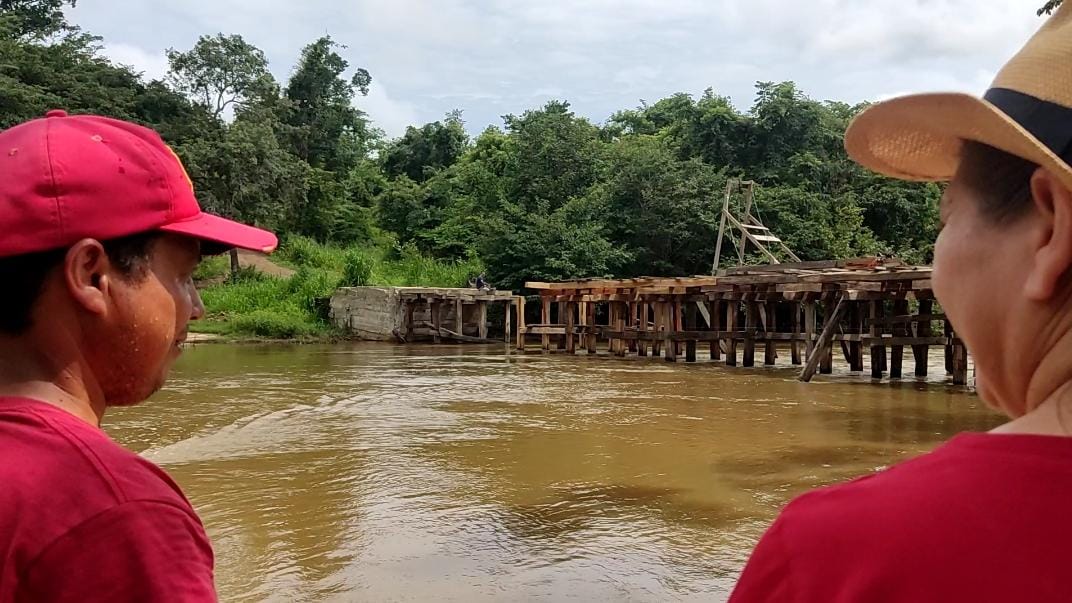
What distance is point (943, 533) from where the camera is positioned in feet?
2.34

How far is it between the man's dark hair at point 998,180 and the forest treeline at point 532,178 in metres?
28.1

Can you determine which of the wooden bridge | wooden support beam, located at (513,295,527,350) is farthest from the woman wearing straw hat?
wooden support beam, located at (513,295,527,350)

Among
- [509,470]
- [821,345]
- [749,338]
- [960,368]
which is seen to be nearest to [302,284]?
[749,338]

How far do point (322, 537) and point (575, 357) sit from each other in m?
17.1

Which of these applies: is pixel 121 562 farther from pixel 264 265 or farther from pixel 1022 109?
pixel 264 265

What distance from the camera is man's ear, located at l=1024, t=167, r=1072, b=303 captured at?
2.62 ft

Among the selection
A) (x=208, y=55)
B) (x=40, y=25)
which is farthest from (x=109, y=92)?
(x=40, y=25)

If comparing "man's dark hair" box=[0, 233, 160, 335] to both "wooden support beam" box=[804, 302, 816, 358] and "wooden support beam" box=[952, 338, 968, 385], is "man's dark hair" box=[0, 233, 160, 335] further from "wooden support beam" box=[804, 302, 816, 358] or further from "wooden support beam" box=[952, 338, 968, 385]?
"wooden support beam" box=[804, 302, 816, 358]

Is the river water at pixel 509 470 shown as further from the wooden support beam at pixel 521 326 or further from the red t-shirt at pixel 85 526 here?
the wooden support beam at pixel 521 326

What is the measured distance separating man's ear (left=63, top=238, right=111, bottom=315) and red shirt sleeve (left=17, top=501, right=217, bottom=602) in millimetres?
365

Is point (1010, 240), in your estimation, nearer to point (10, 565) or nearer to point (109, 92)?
point (10, 565)

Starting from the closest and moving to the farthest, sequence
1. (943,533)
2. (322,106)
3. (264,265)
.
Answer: (943,533), (264,265), (322,106)

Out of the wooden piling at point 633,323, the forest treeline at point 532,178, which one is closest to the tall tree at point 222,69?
the forest treeline at point 532,178

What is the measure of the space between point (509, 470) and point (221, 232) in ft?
21.3
